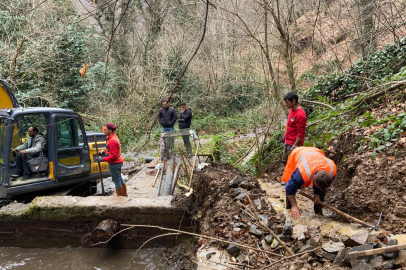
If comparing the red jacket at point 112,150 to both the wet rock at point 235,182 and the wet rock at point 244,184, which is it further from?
the wet rock at point 244,184

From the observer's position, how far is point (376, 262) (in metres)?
2.53

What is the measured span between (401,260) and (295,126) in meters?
2.78

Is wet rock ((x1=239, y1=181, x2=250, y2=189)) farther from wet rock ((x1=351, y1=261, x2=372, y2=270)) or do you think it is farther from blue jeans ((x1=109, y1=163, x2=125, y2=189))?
blue jeans ((x1=109, y1=163, x2=125, y2=189))

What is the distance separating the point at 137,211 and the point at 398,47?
806 centimetres

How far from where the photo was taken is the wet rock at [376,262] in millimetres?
2499

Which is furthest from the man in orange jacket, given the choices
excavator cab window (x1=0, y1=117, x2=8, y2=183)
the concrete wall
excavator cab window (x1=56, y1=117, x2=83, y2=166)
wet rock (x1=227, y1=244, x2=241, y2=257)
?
excavator cab window (x1=0, y1=117, x2=8, y2=183)

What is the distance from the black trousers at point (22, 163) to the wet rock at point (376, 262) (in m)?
6.05

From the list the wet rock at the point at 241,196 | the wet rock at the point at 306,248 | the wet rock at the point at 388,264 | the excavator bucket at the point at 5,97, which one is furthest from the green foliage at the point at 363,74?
the excavator bucket at the point at 5,97

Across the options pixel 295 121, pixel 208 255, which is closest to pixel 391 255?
pixel 208 255

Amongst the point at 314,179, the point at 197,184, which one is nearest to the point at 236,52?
the point at 197,184

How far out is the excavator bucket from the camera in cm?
665

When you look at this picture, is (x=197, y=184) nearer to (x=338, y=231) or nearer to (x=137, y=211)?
(x=137, y=211)

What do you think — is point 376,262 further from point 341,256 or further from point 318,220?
point 318,220

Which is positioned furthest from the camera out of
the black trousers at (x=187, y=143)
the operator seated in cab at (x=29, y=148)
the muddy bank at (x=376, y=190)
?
the black trousers at (x=187, y=143)
